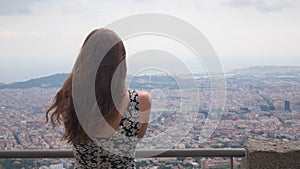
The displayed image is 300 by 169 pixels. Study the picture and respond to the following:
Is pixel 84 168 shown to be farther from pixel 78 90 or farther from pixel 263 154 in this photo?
pixel 263 154

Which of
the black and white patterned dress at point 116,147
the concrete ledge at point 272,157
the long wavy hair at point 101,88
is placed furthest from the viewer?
the concrete ledge at point 272,157

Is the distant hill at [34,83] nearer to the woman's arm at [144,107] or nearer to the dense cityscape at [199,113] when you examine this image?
the dense cityscape at [199,113]

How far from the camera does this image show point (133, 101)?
167cm

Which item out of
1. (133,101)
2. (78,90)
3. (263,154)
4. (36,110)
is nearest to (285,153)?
(263,154)

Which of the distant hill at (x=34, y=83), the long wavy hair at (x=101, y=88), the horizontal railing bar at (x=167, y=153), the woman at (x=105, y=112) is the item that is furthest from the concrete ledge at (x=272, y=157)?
the distant hill at (x=34, y=83)

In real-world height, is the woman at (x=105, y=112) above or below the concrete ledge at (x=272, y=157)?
above

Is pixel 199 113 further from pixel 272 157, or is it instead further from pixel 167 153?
pixel 272 157

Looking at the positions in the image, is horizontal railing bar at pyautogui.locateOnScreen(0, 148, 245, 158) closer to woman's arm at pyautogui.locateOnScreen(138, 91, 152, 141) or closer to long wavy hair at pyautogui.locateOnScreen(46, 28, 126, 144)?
woman's arm at pyautogui.locateOnScreen(138, 91, 152, 141)

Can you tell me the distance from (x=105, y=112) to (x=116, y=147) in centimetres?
18

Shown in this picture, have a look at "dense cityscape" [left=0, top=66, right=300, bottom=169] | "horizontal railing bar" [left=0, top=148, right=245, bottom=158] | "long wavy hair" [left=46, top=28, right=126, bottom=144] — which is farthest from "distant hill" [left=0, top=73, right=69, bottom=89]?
"long wavy hair" [left=46, top=28, right=126, bottom=144]

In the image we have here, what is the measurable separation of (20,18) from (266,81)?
286cm

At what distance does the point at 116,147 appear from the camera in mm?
1694

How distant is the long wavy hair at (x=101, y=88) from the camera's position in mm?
1565

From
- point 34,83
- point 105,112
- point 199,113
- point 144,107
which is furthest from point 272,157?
point 34,83
